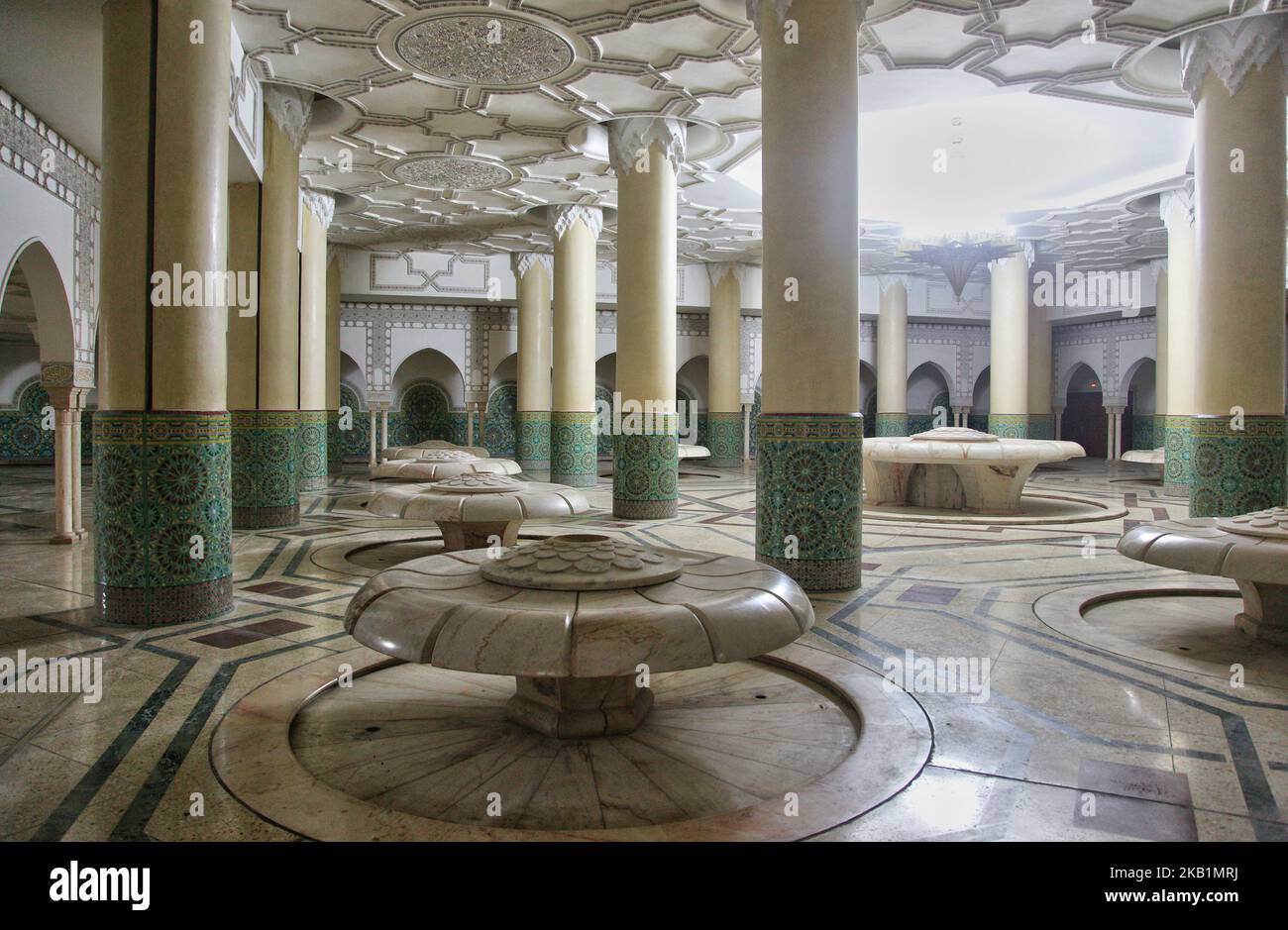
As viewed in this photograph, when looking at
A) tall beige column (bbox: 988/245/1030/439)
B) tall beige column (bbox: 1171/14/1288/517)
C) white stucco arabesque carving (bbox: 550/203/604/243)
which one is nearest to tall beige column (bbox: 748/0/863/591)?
tall beige column (bbox: 1171/14/1288/517)

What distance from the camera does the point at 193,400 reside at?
407cm

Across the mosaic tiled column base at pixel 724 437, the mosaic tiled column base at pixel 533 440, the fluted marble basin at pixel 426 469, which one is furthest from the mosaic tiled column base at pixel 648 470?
the mosaic tiled column base at pixel 724 437

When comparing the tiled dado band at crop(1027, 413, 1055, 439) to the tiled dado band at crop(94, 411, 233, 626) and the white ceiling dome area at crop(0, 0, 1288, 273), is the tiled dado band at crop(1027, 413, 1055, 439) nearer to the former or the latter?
the white ceiling dome area at crop(0, 0, 1288, 273)

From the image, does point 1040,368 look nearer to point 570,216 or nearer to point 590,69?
point 570,216

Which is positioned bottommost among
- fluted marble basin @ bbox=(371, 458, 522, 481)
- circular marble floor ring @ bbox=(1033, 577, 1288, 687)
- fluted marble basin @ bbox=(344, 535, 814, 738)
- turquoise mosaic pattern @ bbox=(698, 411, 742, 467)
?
circular marble floor ring @ bbox=(1033, 577, 1288, 687)

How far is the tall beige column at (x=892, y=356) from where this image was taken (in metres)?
17.4

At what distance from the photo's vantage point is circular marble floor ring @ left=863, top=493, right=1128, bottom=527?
778 cm

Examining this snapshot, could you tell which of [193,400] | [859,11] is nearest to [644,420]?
[859,11]

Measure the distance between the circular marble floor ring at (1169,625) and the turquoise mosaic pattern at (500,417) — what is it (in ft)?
45.6

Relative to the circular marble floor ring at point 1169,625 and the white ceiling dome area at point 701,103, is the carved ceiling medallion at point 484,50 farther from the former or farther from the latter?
the circular marble floor ring at point 1169,625

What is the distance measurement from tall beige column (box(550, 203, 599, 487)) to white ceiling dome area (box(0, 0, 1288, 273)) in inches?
19.9

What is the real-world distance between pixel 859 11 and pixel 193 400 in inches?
167

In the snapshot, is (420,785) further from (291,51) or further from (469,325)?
(469,325)
